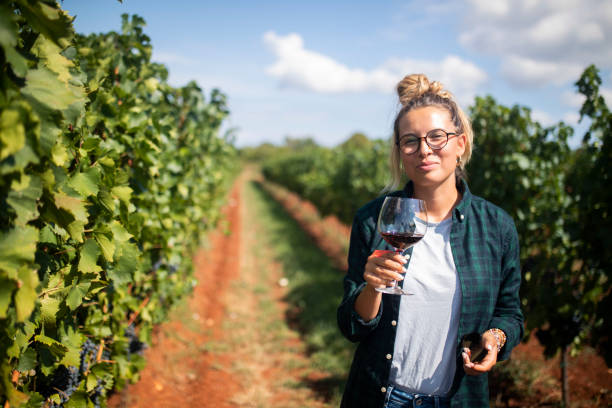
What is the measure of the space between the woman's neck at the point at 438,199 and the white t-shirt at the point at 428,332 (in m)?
0.21

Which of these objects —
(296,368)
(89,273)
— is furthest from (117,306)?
(296,368)

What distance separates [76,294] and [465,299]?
155 cm

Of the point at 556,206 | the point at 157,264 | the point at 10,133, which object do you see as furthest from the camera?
the point at 556,206

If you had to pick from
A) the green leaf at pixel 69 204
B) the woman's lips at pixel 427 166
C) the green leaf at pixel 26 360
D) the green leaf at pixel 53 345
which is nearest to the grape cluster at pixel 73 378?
the green leaf at pixel 53 345

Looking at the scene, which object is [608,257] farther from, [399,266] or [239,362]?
[239,362]

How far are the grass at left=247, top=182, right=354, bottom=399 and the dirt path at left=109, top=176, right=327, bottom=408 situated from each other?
0.20m

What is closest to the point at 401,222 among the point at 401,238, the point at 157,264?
the point at 401,238

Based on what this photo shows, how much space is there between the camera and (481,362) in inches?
58.2

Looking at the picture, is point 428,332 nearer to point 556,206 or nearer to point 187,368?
point 556,206

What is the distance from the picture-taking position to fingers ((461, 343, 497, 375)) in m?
1.45

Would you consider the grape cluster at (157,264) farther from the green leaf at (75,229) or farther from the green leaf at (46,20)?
the green leaf at (46,20)

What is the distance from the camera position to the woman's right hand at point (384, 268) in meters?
1.35

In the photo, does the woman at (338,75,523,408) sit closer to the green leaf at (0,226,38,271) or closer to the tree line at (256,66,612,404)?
the green leaf at (0,226,38,271)

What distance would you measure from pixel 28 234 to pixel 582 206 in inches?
146
